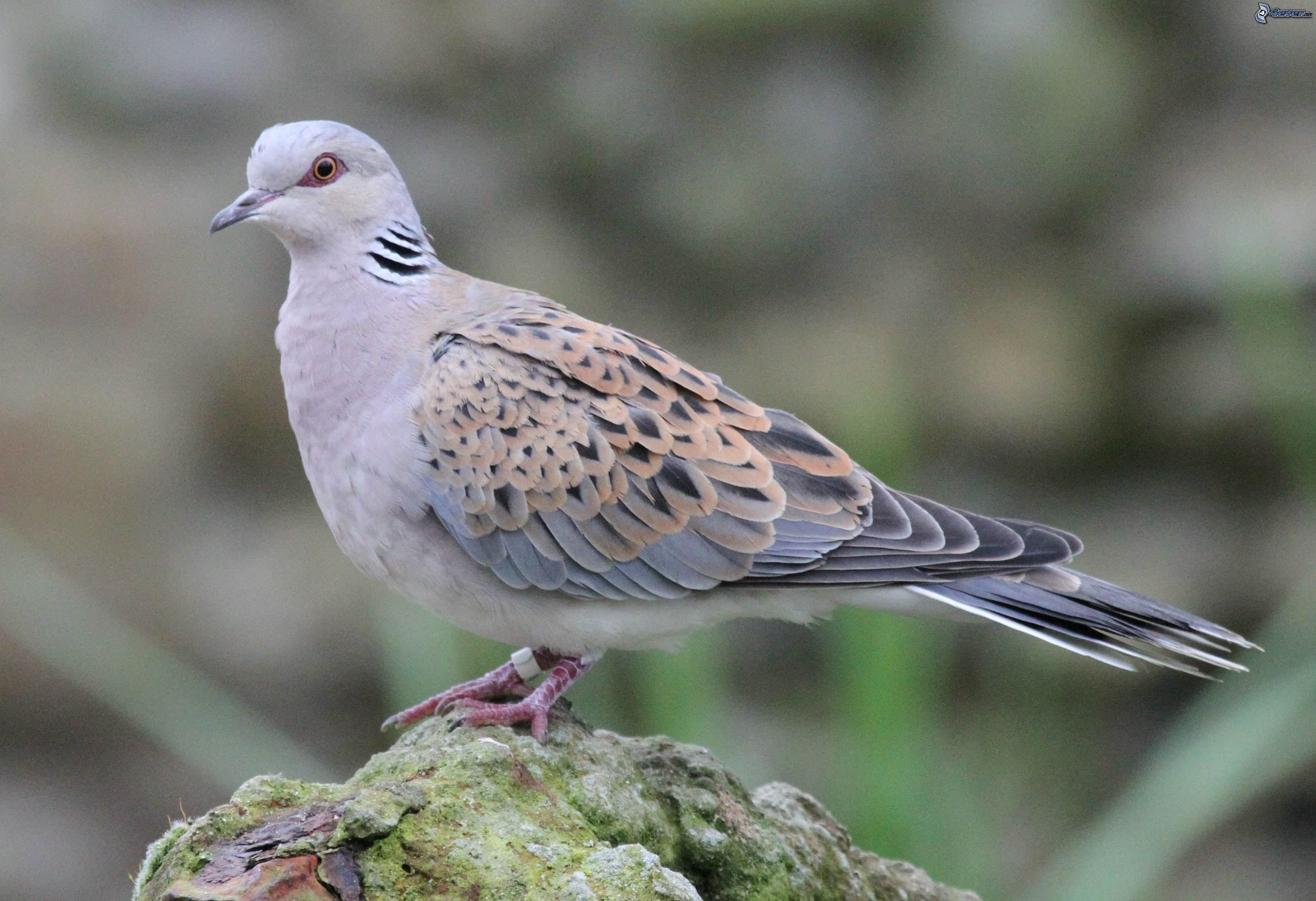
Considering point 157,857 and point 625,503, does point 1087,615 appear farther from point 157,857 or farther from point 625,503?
point 157,857

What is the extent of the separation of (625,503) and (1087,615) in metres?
1.12

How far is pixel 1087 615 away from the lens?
3.23m

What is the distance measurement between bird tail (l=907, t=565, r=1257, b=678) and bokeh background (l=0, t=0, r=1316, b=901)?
2854 mm

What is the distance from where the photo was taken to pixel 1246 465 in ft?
21.3

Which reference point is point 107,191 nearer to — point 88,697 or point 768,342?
point 88,697

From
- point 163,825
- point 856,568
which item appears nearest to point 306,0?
point 163,825

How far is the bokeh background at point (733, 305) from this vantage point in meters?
6.42

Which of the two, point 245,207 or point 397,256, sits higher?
point 397,256

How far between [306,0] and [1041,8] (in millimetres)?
3694

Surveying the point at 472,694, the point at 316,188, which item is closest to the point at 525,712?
the point at 472,694
